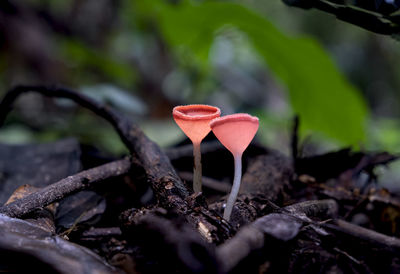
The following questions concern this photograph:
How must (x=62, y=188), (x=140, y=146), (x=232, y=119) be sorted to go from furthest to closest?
1. (x=140, y=146)
2. (x=62, y=188)
3. (x=232, y=119)

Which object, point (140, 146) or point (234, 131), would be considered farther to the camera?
point (140, 146)

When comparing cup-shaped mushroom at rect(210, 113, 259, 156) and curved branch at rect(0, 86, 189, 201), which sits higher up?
cup-shaped mushroom at rect(210, 113, 259, 156)

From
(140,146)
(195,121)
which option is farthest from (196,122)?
(140,146)

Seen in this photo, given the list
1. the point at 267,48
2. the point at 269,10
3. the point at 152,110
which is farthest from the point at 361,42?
the point at 267,48

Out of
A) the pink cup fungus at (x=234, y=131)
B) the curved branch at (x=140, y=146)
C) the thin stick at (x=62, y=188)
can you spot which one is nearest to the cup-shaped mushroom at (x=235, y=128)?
the pink cup fungus at (x=234, y=131)

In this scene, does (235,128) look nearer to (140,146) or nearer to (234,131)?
(234,131)

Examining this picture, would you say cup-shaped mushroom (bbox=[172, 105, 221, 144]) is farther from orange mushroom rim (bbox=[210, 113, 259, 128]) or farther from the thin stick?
the thin stick

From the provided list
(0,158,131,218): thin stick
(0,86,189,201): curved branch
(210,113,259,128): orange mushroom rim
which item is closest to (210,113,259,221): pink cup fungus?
(210,113,259,128): orange mushroom rim
